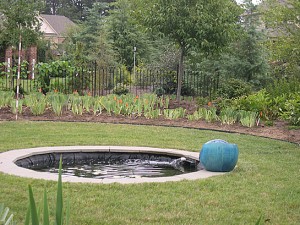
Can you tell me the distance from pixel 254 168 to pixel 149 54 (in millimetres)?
24671

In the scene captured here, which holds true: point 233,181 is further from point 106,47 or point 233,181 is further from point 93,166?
point 106,47

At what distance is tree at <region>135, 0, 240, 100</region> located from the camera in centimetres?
1498

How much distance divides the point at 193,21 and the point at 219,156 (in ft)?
29.2

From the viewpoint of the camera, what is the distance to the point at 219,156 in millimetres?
6887

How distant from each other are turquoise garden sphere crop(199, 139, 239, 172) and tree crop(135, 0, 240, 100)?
27.7 feet

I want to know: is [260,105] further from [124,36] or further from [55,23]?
[55,23]

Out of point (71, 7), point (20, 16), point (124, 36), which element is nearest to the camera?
point (20, 16)

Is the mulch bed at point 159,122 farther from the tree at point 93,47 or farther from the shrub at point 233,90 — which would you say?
the tree at point 93,47

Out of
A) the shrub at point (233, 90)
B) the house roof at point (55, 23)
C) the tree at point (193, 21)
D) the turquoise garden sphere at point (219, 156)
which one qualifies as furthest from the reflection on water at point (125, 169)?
the house roof at point (55, 23)

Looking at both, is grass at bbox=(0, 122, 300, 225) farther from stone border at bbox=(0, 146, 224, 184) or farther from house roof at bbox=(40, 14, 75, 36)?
house roof at bbox=(40, 14, 75, 36)

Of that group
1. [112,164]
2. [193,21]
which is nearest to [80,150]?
[112,164]

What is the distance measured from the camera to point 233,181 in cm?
635

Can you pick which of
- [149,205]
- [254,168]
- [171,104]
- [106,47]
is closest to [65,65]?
[171,104]

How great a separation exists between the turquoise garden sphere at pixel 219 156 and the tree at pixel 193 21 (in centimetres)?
845
